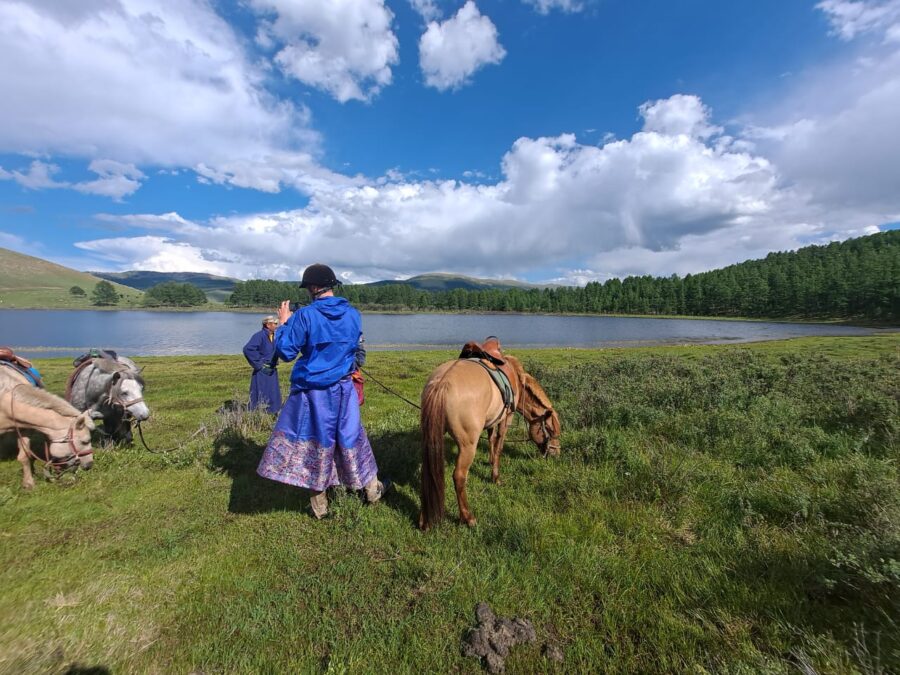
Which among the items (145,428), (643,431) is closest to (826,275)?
(643,431)

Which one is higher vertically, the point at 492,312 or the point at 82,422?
the point at 82,422

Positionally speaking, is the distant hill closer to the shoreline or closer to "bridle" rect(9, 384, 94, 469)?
the shoreline

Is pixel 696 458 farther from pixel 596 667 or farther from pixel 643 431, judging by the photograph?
pixel 596 667

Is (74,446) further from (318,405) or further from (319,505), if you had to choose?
(318,405)

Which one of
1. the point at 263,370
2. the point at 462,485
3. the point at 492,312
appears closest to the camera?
the point at 462,485

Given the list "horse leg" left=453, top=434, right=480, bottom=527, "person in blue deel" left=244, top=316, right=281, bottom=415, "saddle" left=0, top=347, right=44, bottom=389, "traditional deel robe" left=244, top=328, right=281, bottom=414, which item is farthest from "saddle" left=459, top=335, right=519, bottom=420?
"saddle" left=0, top=347, right=44, bottom=389

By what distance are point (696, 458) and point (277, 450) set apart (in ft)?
18.3

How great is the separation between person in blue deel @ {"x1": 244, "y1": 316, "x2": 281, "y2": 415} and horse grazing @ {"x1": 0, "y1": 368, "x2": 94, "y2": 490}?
9.67 ft

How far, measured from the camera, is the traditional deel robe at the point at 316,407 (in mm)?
4082

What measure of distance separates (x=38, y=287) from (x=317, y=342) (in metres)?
→ 242

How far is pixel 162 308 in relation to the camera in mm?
125812

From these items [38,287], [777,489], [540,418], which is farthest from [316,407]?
[38,287]

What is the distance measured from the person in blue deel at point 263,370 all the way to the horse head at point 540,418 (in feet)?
18.1

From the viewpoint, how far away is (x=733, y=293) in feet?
392
